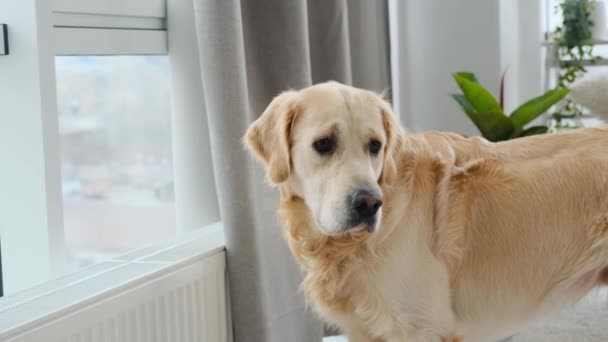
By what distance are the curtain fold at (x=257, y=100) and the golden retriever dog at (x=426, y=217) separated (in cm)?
21

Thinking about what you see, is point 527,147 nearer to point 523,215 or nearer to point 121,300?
point 523,215

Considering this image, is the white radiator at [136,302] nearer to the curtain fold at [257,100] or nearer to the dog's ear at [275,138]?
the curtain fold at [257,100]

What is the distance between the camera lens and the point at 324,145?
1.48 metres

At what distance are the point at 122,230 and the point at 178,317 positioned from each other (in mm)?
383

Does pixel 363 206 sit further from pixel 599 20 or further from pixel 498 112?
pixel 599 20

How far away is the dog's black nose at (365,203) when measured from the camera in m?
1.41

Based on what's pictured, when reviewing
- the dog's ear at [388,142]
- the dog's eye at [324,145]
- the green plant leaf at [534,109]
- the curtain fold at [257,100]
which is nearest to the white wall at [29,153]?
the curtain fold at [257,100]

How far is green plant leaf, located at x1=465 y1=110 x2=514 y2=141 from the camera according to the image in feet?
7.98

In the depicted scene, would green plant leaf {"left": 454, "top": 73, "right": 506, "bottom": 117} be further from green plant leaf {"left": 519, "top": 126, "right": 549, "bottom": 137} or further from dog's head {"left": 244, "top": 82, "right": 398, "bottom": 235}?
dog's head {"left": 244, "top": 82, "right": 398, "bottom": 235}

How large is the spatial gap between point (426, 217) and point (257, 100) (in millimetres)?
668

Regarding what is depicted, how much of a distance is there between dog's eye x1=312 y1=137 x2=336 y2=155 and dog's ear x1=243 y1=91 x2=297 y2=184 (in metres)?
0.07

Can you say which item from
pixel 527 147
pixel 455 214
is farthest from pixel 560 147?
pixel 455 214

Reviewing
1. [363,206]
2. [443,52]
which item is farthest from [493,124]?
[363,206]

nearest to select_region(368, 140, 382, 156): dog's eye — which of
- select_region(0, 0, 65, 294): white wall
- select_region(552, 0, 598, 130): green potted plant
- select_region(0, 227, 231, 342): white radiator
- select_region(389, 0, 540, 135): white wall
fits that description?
select_region(0, 227, 231, 342): white radiator
